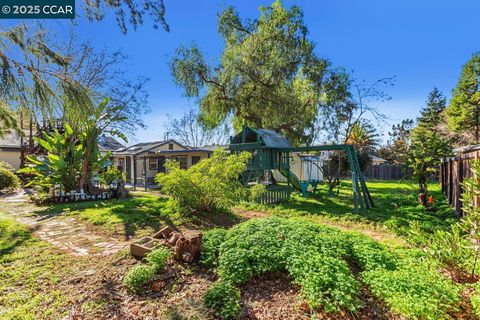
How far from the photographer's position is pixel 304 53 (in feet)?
49.7

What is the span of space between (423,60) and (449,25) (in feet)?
13.2

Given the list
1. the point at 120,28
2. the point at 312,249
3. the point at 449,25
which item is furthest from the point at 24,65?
the point at 449,25

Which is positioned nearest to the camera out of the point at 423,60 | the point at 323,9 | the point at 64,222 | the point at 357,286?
the point at 357,286

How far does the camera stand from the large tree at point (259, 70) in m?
14.7

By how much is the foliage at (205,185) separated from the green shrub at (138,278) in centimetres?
339

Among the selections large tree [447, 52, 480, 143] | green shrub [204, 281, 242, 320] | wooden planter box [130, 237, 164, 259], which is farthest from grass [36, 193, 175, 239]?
large tree [447, 52, 480, 143]

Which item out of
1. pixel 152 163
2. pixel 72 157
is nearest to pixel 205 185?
pixel 72 157

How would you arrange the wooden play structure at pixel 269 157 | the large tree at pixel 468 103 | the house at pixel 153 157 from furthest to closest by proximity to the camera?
the large tree at pixel 468 103
the house at pixel 153 157
the wooden play structure at pixel 269 157

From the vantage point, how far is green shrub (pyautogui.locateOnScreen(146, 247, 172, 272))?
11.6ft

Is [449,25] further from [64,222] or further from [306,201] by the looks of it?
[64,222]

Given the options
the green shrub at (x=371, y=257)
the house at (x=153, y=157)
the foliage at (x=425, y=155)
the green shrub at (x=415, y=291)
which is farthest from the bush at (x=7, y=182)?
the foliage at (x=425, y=155)

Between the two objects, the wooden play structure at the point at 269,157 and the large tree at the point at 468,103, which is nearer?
the wooden play structure at the point at 269,157

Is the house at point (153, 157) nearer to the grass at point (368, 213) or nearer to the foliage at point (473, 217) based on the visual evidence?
the grass at point (368, 213)

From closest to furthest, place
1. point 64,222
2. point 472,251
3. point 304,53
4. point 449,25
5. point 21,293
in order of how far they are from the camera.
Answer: point 472,251 → point 21,293 → point 64,222 → point 449,25 → point 304,53
